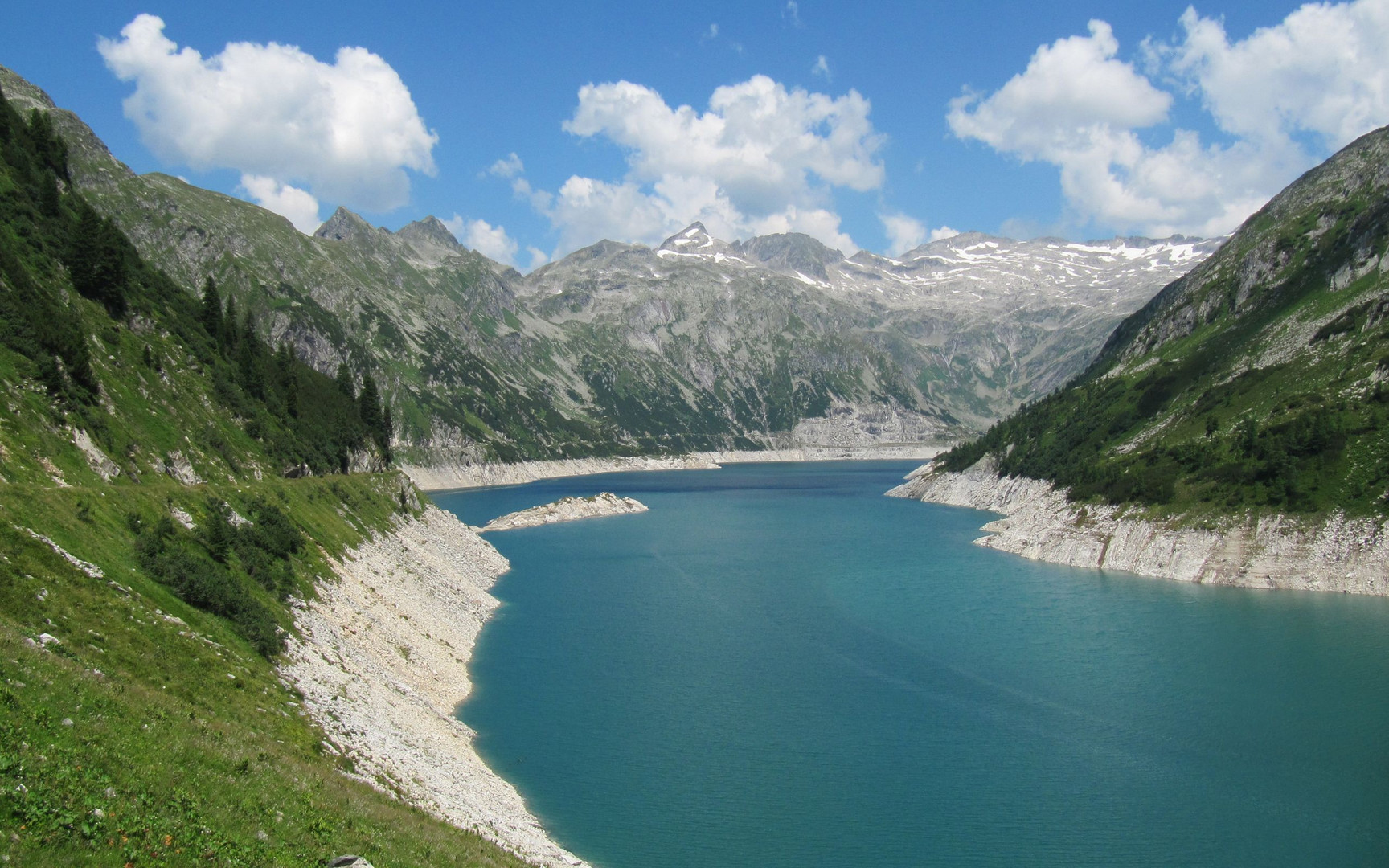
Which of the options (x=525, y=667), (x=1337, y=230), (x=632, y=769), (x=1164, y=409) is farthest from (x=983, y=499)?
(x=632, y=769)

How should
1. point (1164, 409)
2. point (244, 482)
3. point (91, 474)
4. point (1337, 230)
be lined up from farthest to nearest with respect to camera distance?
point (1337, 230) → point (1164, 409) → point (244, 482) → point (91, 474)

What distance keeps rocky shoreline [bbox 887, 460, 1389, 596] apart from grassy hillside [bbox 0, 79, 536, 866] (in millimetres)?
77166

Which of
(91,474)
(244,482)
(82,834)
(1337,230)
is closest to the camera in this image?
(82,834)

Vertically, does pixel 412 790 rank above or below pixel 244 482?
below

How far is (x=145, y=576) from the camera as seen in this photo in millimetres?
31266

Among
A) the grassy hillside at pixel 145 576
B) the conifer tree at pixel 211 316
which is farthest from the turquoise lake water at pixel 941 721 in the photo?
the conifer tree at pixel 211 316

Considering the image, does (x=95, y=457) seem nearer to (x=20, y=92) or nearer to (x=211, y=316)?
(x=211, y=316)

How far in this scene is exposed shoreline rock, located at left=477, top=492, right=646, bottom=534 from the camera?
5557 inches

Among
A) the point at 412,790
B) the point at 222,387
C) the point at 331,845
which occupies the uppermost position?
the point at 222,387

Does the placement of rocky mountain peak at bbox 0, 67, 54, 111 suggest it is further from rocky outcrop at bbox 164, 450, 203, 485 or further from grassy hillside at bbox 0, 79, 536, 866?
rocky outcrop at bbox 164, 450, 203, 485

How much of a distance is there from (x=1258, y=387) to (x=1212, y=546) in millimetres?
32630

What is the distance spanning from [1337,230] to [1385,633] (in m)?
102

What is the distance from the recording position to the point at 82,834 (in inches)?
498

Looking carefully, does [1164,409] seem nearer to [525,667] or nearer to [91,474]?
[525,667]
